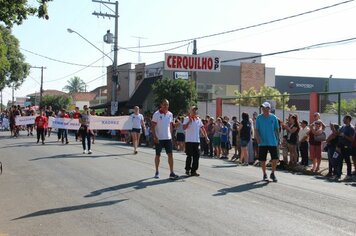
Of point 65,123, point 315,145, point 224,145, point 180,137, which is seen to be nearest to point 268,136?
point 315,145

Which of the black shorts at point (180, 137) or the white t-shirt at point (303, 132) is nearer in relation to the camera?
the white t-shirt at point (303, 132)

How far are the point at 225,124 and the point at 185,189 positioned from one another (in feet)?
32.9

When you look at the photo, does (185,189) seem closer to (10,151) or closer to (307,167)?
(307,167)

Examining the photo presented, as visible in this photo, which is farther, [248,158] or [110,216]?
[248,158]

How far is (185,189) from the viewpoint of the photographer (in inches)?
406

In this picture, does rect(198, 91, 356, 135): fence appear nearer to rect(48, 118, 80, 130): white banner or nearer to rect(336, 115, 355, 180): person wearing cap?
rect(336, 115, 355, 180): person wearing cap

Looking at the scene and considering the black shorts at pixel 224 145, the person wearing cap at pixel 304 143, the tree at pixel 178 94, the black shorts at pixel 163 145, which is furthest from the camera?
the tree at pixel 178 94

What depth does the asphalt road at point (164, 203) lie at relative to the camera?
718 cm

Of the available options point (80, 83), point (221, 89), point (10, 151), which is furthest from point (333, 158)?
point (80, 83)

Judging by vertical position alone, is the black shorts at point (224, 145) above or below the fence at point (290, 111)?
below

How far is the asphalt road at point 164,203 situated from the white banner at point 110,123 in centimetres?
1198

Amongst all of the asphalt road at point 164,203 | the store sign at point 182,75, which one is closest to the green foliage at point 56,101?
the store sign at point 182,75

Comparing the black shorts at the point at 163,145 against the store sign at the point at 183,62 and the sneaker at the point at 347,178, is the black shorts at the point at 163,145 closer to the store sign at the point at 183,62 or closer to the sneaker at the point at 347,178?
the sneaker at the point at 347,178

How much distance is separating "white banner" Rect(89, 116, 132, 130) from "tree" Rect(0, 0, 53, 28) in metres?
11.5
